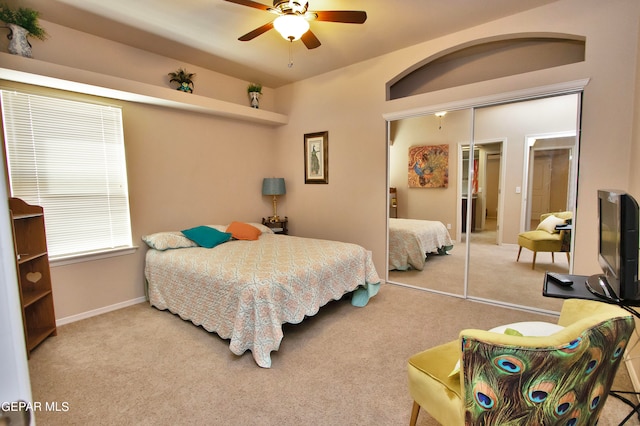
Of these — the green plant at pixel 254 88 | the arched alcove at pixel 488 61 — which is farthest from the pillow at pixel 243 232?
the arched alcove at pixel 488 61

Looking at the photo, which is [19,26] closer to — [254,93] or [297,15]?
[297,15]

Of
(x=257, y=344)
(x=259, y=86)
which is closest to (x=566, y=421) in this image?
(x=257, y=344)

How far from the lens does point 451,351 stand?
1.58 metres

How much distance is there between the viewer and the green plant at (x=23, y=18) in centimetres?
254

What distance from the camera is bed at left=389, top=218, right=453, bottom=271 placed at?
154 inches

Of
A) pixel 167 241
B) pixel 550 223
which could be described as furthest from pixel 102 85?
pixel 550 223

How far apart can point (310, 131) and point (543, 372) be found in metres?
4.11

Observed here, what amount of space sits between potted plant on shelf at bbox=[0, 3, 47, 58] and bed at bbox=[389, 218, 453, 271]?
405 centimetres

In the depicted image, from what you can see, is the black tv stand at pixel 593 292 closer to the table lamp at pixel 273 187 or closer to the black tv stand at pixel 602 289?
the black tv stand at pixel 602 289

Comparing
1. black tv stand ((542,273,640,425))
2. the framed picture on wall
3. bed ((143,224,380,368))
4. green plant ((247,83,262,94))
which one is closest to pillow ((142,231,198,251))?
bed ((143,224,380,368))

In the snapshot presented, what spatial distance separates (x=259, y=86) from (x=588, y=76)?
12.4 feet

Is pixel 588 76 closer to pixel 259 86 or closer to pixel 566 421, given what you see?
pixel 566 421

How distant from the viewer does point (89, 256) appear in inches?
124

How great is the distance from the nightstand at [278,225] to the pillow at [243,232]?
760mm
